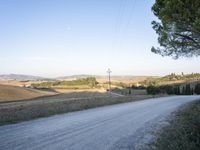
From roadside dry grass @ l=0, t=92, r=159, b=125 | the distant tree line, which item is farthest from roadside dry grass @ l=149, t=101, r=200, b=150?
the distant tree line

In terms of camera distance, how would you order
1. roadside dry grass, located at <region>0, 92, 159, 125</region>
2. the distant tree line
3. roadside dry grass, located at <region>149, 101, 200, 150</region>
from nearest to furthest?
1. roadside dry grass, located at <region>149, 101, 200, 150</region>
2. roadside dry grass, located at <region>0, 92, 159, 125</region>
3. the distant tree line

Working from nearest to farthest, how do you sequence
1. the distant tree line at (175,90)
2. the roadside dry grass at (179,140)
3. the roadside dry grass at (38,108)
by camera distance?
the roadside dry grass at (179,140), the roadside dry grass at (38,108), the distant tree line at (175,90)

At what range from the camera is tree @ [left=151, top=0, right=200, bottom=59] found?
20.0m

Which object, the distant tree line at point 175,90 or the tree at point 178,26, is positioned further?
the distant tree line at point 175,90

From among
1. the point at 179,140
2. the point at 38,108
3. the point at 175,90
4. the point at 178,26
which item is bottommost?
the point at 175,90

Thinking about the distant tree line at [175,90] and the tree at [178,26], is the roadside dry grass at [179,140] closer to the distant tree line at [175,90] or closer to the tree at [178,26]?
the tree at [178,26]

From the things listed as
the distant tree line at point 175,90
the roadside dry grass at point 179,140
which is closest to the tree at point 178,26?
the roadside dry grass at point 179,140

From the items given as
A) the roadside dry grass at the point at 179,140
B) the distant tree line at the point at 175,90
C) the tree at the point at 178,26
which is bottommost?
the distant tree line at the point at 175,90

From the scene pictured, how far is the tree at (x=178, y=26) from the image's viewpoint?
1997cm

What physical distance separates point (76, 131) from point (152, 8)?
14.9 meters

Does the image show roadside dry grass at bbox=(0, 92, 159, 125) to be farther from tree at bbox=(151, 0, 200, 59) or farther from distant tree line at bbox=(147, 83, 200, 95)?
distant tree line at bbox=(147, 83, 200, 95)

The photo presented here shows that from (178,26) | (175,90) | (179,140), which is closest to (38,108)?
(178,26)

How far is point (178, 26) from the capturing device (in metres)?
22.4

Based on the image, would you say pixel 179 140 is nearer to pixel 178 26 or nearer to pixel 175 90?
pixel 178 26
